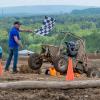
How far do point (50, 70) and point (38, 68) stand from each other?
907 mm

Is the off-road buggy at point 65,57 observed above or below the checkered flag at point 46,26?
below

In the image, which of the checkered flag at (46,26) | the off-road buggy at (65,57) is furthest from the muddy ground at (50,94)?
the checkered flag at (46,26)

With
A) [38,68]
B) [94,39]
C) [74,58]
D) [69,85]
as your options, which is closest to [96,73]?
[74,58]

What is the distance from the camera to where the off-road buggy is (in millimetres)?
18000

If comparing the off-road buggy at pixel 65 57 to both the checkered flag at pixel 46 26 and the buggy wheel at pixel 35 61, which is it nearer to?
the buggy wheel at pixel 35 61

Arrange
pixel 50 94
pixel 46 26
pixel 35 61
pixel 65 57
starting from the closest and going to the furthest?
1. pixel 50 94
2. pixel 65 57
3. pixel 35 61
4. pixel 46 26

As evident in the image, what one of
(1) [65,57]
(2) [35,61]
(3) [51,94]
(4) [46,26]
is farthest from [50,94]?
(4) [46,26]

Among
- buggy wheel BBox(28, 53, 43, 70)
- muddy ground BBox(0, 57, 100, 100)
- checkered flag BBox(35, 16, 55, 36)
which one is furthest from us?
checkered flag BBox(35, 16, 55, 36)

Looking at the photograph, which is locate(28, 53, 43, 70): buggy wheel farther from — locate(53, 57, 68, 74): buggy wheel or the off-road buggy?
locate(53, 57, 68, 74): buggy wheel

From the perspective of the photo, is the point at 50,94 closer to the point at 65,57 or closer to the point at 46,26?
the point at 65,57

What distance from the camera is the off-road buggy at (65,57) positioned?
59.1 ft

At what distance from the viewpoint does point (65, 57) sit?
59.0 feet

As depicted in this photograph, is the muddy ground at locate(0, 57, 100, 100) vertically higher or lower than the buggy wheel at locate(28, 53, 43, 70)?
higher

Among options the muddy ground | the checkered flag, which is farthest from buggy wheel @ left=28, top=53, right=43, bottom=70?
the muddy ground
